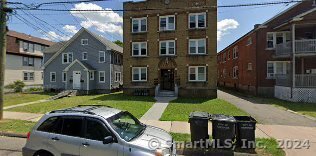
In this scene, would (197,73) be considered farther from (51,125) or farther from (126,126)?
(51,125)

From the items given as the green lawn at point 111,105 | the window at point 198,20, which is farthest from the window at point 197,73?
the green lawn at point 111,105

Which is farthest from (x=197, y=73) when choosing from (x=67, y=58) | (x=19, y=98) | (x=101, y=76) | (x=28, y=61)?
(x=28, y=61)

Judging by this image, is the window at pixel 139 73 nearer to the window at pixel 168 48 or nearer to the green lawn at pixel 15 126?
the window at pixel 168 48

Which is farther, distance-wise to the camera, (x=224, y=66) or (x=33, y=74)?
(x=224, y=66)

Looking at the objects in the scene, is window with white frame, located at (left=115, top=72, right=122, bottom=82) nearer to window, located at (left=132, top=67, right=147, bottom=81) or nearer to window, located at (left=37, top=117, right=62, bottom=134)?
window, located at (left=132, top=67, right=147, bottom=81)

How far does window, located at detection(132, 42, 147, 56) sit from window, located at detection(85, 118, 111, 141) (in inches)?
739

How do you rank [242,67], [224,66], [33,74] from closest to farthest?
[242,67] → [33,74] → [224,66]

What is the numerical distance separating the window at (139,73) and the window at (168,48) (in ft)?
9.39

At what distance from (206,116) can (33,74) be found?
125ft

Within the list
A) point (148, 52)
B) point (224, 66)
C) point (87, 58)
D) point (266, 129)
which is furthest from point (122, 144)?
point (224, 66)

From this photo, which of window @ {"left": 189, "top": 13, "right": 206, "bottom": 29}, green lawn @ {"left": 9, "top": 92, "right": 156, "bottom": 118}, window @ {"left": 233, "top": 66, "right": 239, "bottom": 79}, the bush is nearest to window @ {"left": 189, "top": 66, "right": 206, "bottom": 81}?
window @ {"left": 189, "top": 13, "right": 206, "bottom": 29}

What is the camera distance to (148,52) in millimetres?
23375

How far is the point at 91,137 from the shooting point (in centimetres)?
504

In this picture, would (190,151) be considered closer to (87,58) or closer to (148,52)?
(148,52)
